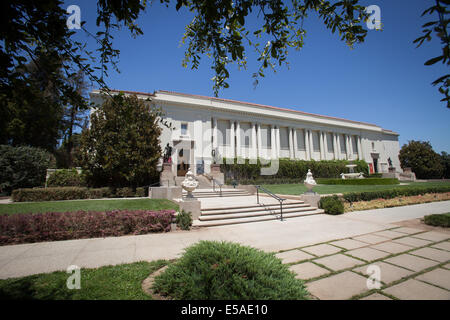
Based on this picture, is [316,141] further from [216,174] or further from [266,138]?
[216,174]

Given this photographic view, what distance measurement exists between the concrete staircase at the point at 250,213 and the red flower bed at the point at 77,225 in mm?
1529

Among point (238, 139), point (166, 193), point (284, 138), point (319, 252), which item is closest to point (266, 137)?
point (284, 138)

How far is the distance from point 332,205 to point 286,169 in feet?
63.6

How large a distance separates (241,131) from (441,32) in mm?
28076

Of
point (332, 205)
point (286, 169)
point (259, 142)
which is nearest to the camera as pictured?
point (332, 205)

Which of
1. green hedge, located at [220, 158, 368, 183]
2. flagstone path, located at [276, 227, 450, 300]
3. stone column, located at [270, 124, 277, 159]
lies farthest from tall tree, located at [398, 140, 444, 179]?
flagstone path, located at [276, 227, 450, 300]

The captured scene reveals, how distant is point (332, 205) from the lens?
884 cm

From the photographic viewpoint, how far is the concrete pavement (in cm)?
392

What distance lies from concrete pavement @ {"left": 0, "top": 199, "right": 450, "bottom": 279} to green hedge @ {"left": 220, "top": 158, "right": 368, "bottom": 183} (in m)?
17.1

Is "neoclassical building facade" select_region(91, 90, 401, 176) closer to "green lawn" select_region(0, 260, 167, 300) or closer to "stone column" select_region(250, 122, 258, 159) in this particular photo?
"stone column" select_region(250, 122, 258, 159)

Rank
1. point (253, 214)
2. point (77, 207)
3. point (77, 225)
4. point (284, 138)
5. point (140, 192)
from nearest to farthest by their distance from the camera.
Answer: point (77, 225) < point (253, 214) < point (77, 207) < point (140, 192) < point (284, 138)

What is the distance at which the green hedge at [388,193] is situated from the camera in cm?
1032

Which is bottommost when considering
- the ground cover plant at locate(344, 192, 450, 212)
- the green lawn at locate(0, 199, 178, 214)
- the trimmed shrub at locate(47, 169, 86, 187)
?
the ground cover plant at locate(344, 192, 450, 212)

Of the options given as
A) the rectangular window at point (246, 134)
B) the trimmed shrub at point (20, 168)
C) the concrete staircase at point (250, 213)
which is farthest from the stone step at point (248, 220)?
the rectangular window at point (246, 134)
